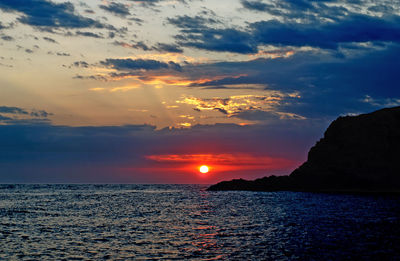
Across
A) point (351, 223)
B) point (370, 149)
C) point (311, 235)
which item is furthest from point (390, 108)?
point (311, 235)

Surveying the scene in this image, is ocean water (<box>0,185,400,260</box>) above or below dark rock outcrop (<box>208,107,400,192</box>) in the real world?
below

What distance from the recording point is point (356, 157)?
132875 millimetres

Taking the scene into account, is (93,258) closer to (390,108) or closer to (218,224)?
(218,224)

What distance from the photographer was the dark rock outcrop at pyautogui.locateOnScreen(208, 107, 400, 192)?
129m

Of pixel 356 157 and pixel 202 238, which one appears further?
pixel 356 157

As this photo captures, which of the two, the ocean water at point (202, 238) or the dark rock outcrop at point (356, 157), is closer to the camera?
the ocean water at point (202, 238)

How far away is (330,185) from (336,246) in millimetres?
110311

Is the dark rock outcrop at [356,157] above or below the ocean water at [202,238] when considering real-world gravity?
above

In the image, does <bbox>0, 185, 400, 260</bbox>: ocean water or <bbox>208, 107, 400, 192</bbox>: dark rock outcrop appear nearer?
<bbox>0, 185, 400, 260</bbox>: ocean water

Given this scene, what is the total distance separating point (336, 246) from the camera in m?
32.9

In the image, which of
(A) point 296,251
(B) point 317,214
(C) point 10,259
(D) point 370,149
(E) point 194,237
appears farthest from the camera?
(D) point 370,149

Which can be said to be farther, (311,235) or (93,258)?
(311,235)

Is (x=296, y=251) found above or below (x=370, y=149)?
below

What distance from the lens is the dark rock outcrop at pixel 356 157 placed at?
128625mm
